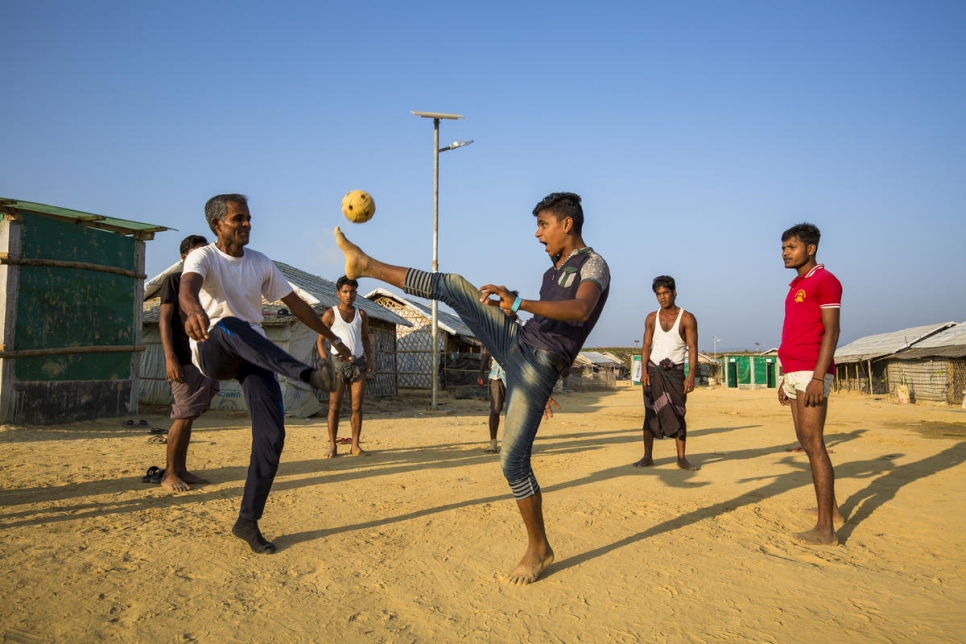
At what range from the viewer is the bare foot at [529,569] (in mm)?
2832

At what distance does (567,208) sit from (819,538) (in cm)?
253

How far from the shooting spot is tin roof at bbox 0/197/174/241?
8.14 meters

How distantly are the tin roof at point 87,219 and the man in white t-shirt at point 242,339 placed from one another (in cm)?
665

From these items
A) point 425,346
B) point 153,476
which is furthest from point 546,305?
point 425,346

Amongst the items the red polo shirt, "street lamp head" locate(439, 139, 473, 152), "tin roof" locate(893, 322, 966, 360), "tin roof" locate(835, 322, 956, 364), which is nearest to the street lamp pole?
"street lamp head" locate(439, 139, 473, 152)

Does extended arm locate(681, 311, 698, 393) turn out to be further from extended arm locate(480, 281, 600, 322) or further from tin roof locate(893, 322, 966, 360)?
tin roof locate(893, 322, 966, 360)

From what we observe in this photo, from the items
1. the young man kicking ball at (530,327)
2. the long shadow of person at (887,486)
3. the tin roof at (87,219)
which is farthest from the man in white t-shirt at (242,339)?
the tin roof at (87,219)

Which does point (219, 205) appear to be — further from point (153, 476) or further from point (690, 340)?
point (690, 340)

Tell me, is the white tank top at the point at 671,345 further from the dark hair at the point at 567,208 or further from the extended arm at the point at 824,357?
the dark hair at the point at 567,208

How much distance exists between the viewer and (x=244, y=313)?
3520mm

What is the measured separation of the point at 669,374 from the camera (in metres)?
6.23

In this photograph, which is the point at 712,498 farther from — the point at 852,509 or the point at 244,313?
the point at 244,313

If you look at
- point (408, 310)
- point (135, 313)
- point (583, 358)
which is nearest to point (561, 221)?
point (135, 313)

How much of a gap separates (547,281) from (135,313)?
939 centimetres
